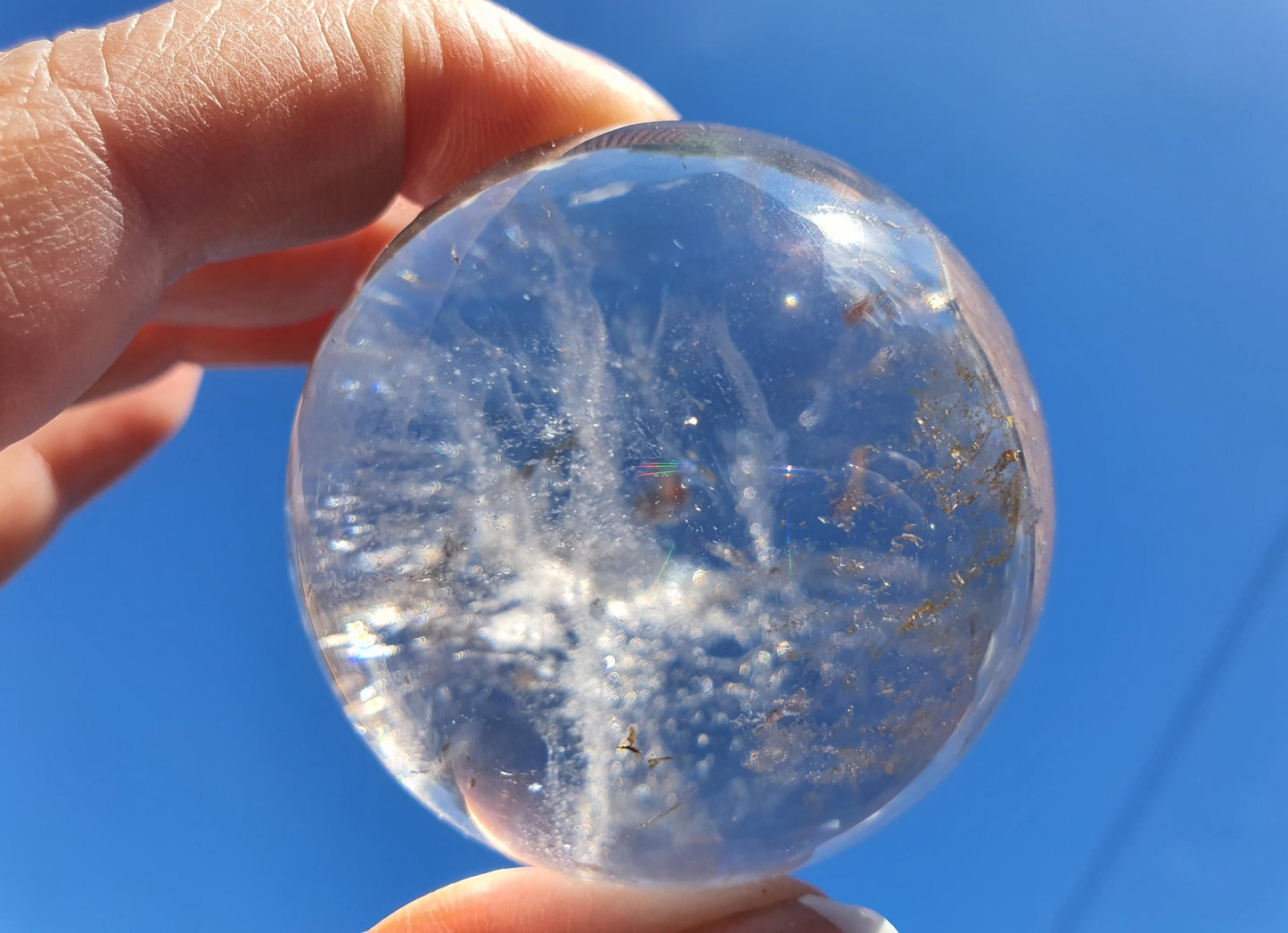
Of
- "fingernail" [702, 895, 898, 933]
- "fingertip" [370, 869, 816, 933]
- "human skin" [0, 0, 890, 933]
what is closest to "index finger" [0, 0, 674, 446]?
"human skin" [0, 0, 890, 933]

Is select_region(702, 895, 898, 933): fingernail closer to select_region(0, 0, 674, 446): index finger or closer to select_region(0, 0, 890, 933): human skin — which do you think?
select_region(0, 0, 890, 933): human skin

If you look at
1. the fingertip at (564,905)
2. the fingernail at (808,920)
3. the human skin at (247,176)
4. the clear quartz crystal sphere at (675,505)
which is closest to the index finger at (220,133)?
the human skin at (247,176)

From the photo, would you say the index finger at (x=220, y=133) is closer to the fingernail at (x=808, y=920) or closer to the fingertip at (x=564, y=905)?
the fingertip at (x=564, y=905)

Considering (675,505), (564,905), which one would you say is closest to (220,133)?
(675,505)

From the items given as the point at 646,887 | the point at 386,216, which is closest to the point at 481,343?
the point at 646,887

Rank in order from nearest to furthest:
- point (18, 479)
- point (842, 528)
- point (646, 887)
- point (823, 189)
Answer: point (842, 528) → point (823, 189) → point (646, 887) → point (18, 479)

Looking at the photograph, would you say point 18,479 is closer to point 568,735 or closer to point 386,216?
point 386,216
